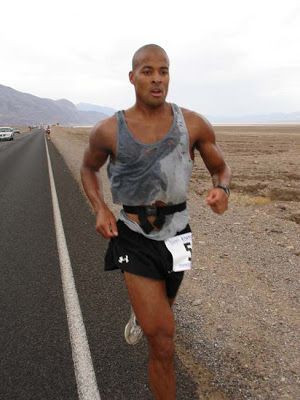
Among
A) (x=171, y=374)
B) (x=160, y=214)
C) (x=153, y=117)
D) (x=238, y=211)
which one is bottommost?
(x=238, y=211)

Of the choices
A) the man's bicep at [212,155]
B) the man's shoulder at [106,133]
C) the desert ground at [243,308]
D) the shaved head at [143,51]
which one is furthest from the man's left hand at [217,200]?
the desert ground at [243,308]

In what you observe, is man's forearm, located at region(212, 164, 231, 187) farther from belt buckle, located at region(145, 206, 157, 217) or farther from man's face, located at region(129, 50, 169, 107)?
man's face, located at region(129, 50, 169, 107)

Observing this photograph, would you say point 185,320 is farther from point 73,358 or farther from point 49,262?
point 49,262

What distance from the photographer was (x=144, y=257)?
8.60 ft

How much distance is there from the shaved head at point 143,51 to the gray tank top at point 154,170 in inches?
12.2

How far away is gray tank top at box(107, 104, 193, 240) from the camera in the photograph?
100 inches

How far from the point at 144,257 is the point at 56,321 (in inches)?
78.7

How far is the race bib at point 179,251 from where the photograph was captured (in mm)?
2643

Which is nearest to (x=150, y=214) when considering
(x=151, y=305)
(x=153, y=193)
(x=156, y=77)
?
(x=153, y=193)

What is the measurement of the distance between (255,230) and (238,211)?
64.6 inches

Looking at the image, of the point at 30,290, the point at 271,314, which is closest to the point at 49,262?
the point at 30,290

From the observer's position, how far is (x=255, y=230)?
24.9 ft

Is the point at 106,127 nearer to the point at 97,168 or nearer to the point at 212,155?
the point at 97,168

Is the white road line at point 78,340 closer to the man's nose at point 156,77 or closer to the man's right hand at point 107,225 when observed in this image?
the man's right hand at point 107,225
